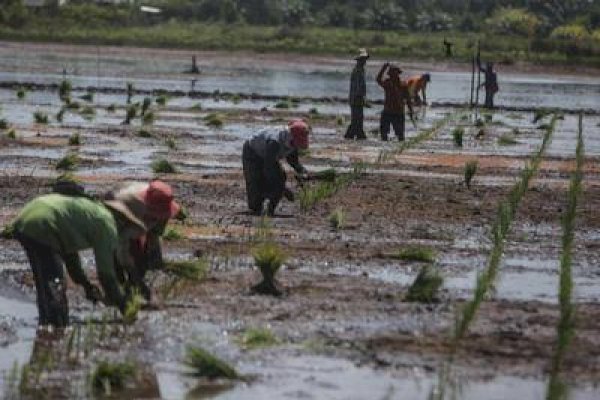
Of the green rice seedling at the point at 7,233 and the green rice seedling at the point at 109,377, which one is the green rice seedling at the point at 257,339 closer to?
the green rice seedling at the point at 109,377

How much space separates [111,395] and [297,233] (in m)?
6.80

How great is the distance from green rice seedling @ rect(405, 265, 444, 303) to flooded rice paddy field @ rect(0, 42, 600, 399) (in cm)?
13

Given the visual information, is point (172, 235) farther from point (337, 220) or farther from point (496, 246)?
point (496, 246)

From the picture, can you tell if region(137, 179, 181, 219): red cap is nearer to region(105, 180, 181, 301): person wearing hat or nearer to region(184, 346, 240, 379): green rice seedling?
region(105, 180, 181, 301): person wearing hat

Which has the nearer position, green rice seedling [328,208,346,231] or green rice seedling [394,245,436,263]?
green rice seedling [394,245,436,263]

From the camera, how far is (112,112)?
36906 mm

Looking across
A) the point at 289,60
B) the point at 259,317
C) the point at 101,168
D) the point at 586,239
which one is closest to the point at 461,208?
the point at 586,239

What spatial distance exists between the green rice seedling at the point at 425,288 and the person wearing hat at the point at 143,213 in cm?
197

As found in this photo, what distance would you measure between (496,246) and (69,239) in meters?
5.91

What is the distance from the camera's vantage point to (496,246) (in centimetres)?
1549

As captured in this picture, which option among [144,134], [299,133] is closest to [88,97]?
[144,134]

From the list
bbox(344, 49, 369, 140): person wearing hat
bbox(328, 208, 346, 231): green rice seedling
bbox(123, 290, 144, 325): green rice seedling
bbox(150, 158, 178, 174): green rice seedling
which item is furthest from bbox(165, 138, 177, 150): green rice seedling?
bbox(123, 290, 144, 325): green rice seedling

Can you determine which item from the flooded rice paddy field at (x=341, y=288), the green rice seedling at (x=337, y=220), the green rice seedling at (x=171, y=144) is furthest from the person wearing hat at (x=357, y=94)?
the green rice seedling at (x=337, y=220)

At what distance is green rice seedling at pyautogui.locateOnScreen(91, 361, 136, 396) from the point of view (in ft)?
31.2
